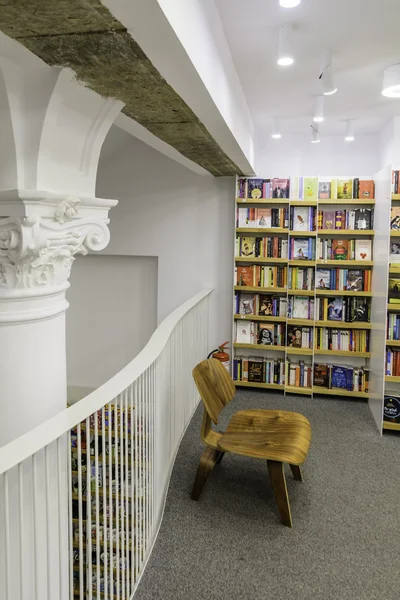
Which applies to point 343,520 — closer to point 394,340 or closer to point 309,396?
point 394,340

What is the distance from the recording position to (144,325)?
563cm

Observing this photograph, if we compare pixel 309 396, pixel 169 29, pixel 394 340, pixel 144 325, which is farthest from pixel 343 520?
pixel 144 325

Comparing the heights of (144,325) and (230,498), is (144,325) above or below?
above

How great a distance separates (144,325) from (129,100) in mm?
3732

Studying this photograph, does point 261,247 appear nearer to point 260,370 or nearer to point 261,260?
point 261,260

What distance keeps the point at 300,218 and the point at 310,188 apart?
305 mm

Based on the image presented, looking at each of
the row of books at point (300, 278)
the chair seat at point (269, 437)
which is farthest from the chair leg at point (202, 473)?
the row of books at point (300, 278)

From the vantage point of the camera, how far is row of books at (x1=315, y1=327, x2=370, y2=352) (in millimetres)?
4875

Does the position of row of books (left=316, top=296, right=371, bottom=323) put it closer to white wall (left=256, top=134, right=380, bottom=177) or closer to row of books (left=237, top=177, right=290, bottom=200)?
row of books (left=237, top=177, right=290, bottom=200)

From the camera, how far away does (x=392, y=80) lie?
2.96m

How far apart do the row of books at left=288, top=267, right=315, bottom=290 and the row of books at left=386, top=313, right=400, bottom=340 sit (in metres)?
0.96

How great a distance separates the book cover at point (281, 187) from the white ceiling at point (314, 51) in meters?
0.72

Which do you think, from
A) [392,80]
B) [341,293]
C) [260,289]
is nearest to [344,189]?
[341,293]

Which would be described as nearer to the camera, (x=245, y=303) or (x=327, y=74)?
(x=327, y=74)
